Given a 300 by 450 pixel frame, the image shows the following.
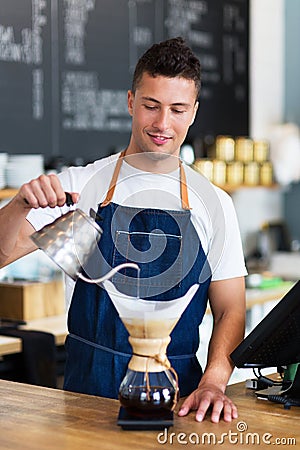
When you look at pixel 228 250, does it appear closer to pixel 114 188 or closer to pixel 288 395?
pixel 114 188

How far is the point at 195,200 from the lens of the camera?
258 centimetres

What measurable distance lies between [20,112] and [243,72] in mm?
1915

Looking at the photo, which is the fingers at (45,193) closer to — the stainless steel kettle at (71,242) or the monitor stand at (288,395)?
the stainless steel kettle at (71,242)

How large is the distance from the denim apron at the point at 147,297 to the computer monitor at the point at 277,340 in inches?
14.8

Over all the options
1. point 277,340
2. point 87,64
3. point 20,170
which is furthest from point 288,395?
point 87,64

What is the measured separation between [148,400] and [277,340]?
36 cm

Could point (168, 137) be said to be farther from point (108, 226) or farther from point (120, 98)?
point (120, 98)

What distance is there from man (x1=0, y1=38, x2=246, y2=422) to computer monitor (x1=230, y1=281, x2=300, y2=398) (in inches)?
7.2

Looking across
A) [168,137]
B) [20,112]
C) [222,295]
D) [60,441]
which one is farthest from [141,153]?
[20,112]

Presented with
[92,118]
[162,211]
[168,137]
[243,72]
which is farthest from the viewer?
[243,72]

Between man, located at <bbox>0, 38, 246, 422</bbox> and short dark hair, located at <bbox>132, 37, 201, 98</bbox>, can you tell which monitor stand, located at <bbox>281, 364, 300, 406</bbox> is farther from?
short dark hair, located at <bbox>132, 37, 201, 98</bbox>

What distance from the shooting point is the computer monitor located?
6.62ft

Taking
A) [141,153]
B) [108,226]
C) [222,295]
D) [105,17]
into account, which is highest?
[105,17]

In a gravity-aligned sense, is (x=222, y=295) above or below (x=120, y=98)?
below
